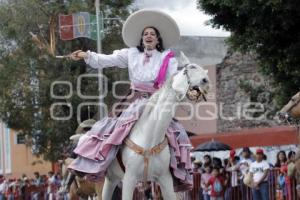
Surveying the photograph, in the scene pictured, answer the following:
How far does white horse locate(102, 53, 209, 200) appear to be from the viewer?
7.84 m

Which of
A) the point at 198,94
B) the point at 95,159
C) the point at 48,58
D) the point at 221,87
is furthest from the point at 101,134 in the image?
the point at 221,87

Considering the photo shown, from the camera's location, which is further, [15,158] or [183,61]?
[15,158]

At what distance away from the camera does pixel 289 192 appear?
14.4m

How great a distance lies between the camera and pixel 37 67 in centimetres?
2859

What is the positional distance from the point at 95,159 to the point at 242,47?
9361 millimetres

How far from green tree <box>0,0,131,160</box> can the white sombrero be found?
751 inches

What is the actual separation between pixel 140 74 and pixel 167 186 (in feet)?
4.30

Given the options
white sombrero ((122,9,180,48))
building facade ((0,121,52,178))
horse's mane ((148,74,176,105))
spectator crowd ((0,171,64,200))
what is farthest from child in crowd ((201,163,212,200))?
building facade ((0,121,52,178))

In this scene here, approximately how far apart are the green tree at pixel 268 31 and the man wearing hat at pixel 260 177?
233cm

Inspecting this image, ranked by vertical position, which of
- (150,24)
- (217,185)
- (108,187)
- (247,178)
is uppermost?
(150,24)

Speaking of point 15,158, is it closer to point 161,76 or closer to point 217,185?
point 217,185

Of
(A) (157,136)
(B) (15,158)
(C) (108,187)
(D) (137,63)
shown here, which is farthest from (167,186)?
(B) (15,158)

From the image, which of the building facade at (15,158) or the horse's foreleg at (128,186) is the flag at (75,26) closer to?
the horse's foreleg at (128,186)

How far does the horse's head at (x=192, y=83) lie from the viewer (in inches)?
307
